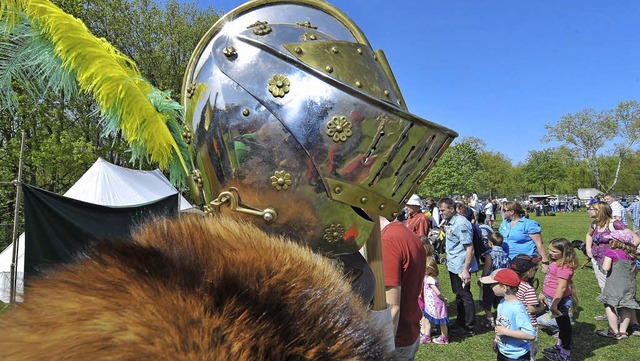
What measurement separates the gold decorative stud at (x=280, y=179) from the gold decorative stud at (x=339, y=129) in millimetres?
211

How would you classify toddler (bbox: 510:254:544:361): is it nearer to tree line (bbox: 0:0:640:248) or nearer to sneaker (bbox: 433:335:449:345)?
sneaker (bbox: 433:335:449:345)

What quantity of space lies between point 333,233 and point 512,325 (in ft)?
11.9

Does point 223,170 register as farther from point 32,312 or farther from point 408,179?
point 32,312

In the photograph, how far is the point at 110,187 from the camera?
7.41 metres

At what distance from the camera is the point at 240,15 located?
1.56m

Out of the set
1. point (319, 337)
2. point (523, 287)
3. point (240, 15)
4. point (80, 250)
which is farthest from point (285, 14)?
point (523, 287)

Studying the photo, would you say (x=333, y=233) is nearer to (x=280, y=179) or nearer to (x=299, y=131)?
(x=280, y=179)

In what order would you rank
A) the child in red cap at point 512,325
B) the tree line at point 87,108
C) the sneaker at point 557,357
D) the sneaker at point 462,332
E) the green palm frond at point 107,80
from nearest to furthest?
1. the green palm frond at point 107,80
2. the child in red cap at point 512,325
3. the sneaker at point 557,357
4. the sneaker at point 462,332
5. the tree line at point 87,108

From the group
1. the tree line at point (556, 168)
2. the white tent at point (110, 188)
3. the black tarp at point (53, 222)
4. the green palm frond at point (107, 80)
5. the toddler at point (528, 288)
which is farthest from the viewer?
the tree line at point (556, 168)

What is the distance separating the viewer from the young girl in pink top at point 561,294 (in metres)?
5.37

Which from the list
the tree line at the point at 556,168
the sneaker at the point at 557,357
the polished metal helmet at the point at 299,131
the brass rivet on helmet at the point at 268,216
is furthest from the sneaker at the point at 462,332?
the tree line at the point at 556,168

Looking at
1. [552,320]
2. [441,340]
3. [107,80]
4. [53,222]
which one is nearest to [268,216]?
[107,80]

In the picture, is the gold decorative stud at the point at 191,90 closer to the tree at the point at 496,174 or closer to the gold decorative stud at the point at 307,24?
the gold decorative stud at the point at 307,24

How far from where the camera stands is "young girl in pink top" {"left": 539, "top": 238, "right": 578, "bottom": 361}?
537 centimetres
